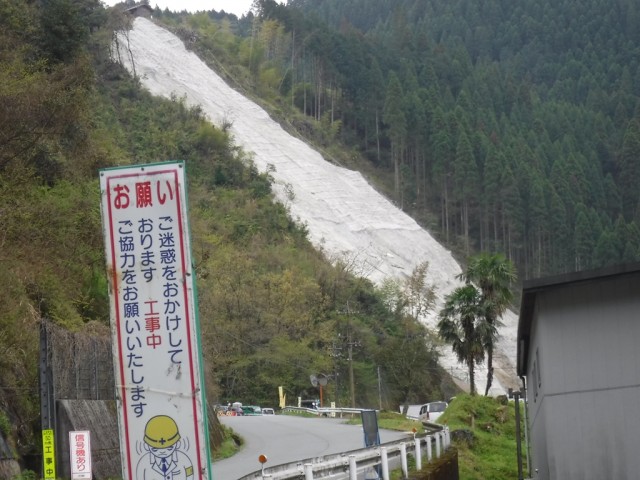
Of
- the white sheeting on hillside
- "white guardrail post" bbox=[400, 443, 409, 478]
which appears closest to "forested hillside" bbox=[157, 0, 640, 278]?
the white sheeting on hillside

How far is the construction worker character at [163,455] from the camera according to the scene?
736 centimetres

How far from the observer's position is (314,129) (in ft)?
324

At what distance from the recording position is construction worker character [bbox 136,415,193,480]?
24.1 ft

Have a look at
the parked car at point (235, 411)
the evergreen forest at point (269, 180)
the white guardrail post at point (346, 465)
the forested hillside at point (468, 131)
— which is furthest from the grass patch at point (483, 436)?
the forested hillside at point (468, 131)

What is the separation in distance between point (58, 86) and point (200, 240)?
17.5 meters

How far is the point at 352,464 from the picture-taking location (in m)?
13.0

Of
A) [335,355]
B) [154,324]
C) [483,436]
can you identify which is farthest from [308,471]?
Answer: [335,355]

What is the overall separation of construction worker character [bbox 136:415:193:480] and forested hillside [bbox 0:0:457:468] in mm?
9819

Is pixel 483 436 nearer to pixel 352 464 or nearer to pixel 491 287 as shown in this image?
pixel 491 287

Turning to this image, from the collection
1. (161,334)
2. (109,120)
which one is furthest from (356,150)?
(161,334)

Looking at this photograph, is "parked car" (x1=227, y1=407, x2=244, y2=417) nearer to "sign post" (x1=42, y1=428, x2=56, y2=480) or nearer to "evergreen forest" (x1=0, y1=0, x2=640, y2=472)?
"evergreen forest" (x1=0, y1=0, x2=640, y2=472)

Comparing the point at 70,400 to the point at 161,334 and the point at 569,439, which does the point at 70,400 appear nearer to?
the point at 569,439

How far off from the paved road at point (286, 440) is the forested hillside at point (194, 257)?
2.94 meters

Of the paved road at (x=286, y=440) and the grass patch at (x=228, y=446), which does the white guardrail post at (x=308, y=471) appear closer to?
the paved road at (x=286, y=440)
